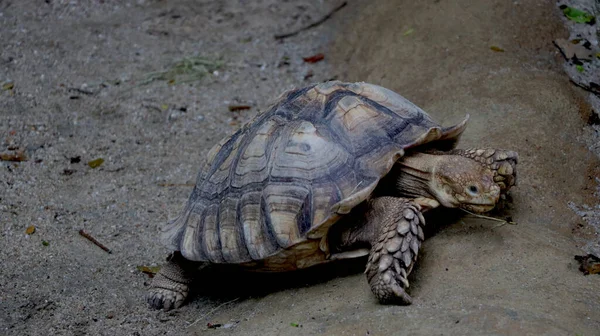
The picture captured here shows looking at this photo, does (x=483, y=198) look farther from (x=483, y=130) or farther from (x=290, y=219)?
(x=483, y=130)

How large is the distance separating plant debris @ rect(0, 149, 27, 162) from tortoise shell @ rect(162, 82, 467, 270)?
2.29 m

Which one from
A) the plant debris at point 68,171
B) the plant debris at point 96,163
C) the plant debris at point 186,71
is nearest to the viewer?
the plant debris at point 68,171

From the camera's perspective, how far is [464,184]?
11.2 feet

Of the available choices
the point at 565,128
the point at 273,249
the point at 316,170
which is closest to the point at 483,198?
the point at 316,170

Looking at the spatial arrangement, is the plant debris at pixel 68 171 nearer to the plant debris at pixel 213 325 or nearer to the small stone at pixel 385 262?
the plant debris at pixel 213 325

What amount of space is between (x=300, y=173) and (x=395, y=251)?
671 millimetres

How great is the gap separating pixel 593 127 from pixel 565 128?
0.22 metres

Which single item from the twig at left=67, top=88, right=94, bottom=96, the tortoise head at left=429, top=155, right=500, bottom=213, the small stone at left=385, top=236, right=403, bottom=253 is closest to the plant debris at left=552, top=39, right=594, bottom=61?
the tortoise head at left=429, top=155, right=500, bottom=213

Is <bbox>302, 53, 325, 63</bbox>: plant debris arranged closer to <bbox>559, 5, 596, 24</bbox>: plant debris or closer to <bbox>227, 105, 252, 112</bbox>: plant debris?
<bbox>227, 105, 252, 112</bbox>: plant debris

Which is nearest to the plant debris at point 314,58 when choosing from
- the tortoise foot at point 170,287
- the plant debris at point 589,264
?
the tortoise foot at point 170,287

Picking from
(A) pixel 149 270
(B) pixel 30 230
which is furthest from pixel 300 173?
(B) pixel 30 230

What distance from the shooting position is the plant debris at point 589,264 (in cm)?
321

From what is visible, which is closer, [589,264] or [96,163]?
[589,264]

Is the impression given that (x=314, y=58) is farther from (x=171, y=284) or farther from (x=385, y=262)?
(x=385, y=262)
